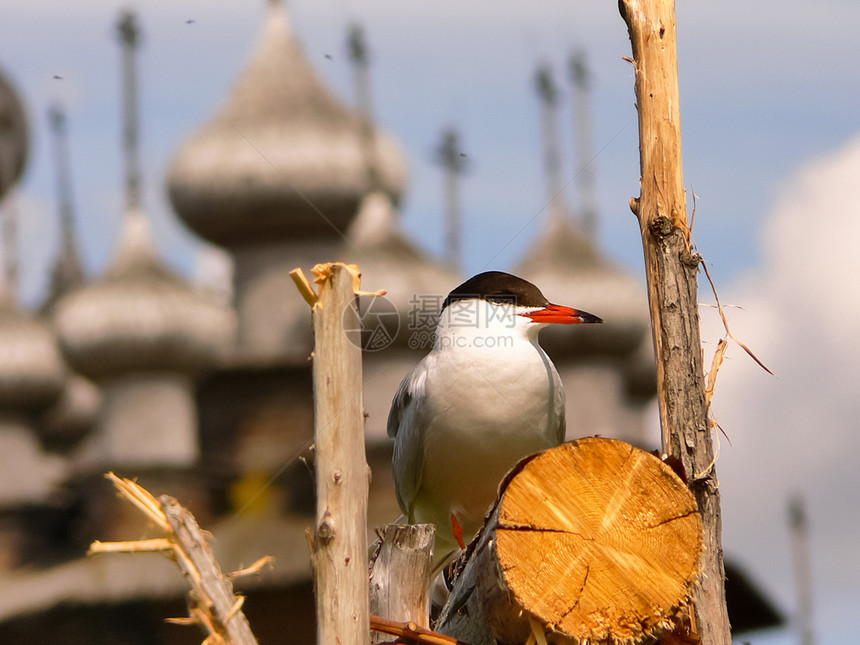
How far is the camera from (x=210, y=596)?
5820mm

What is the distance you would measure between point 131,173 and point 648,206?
120ft

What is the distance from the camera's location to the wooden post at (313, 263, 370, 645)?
5949 millimetres

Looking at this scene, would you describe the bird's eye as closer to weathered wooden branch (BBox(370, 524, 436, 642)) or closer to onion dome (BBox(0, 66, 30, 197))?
weathered wooden branch (BBox(370, 524, 436, 642))

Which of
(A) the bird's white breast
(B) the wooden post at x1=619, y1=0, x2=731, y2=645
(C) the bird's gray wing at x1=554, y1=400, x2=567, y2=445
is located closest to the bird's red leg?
(A) the bird's white breast

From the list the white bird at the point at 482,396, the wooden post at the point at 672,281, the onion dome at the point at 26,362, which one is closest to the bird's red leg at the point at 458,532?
the white bird at the point at 482,396

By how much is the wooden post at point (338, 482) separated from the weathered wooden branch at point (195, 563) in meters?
0.39

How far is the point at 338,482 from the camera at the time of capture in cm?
599

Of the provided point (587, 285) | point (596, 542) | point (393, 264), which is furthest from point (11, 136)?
point (596, 542)

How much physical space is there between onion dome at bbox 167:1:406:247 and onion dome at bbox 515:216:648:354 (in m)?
4.85

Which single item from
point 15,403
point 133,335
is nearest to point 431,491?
point 133,335

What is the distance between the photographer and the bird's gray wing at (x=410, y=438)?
25.7ft

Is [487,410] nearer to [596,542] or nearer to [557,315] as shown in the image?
[557,315]

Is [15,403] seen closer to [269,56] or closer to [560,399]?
[269,56]

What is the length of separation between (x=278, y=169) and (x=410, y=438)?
2883cm
